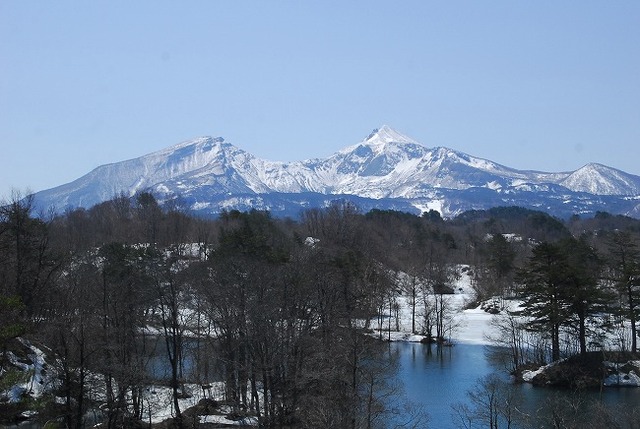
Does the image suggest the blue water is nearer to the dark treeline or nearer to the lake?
the lake

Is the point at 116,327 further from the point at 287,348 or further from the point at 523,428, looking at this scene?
the point at 523,428

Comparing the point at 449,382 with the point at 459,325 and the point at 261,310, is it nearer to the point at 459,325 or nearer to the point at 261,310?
the point at 261,310

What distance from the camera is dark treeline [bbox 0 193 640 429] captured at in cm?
2625

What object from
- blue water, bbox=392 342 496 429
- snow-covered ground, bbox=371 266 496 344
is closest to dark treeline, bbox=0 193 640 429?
snow-covered ground, bbox=371 266 496 344

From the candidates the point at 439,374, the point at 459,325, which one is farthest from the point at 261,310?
the point at 459,325

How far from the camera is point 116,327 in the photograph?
3023cm

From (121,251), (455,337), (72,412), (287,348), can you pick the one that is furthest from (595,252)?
(72,412)

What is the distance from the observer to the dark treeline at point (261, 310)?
86.1ft

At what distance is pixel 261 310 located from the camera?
27391 mm

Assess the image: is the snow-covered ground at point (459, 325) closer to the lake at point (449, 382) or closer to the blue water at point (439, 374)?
the blue water at point (439, 374)

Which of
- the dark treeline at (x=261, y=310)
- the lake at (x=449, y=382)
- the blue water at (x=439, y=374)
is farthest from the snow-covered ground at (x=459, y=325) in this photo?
the lake at (x=449, y=382)

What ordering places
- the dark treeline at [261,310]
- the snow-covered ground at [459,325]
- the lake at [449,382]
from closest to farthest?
the dark treeline at [261,310], the lake at [449,382], the snow-covered ground at [459,325]

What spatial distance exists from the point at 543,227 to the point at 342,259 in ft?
249

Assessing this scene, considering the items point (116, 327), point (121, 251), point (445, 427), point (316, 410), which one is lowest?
point (445, 427)
